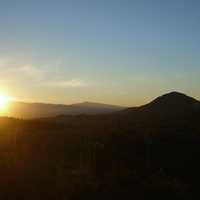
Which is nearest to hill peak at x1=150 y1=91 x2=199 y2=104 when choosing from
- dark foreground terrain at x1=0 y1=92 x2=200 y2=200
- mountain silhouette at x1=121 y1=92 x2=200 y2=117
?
mountain silhouette at x1=121 y1=92 x2=200 y2=117

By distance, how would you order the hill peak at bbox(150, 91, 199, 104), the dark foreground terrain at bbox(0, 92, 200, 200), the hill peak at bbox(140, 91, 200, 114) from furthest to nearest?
the hill peak at bbox(150, 91, 199, 104) < the hill peak at bbox(140, 91, 200, 114) < the dark foreground terrain at bbox(0, 92, 200, 200)

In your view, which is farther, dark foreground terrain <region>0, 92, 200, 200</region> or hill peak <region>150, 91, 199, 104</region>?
hill peak <region>150, 91, 199, 104</region>

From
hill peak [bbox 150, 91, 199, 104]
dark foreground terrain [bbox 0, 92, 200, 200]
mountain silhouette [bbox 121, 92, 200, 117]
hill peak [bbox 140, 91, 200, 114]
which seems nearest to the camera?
dark foreground terrain [bbox 0, 92, 200, 200]

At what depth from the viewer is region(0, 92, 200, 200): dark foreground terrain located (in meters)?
19.2

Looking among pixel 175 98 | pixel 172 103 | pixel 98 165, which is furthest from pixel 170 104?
pixel 98 165

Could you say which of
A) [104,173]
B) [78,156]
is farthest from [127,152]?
[104,173]

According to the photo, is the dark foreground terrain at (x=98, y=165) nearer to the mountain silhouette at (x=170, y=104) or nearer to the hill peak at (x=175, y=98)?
the mountain silhouette at (x=170, y=104)

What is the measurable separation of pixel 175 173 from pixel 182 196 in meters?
4.56

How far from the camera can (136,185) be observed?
20.8 meters

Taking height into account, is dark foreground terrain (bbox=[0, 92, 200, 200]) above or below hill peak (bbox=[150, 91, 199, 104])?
below

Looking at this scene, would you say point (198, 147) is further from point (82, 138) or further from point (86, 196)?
point (86, 196)

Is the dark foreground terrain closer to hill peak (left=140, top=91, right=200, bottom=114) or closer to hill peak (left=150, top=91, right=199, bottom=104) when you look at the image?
→ hill peak (left=140, top=91, right=200, bottom=114)

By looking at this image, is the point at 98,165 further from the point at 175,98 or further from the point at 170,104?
the point at 175,98

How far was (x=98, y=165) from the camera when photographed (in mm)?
24188
